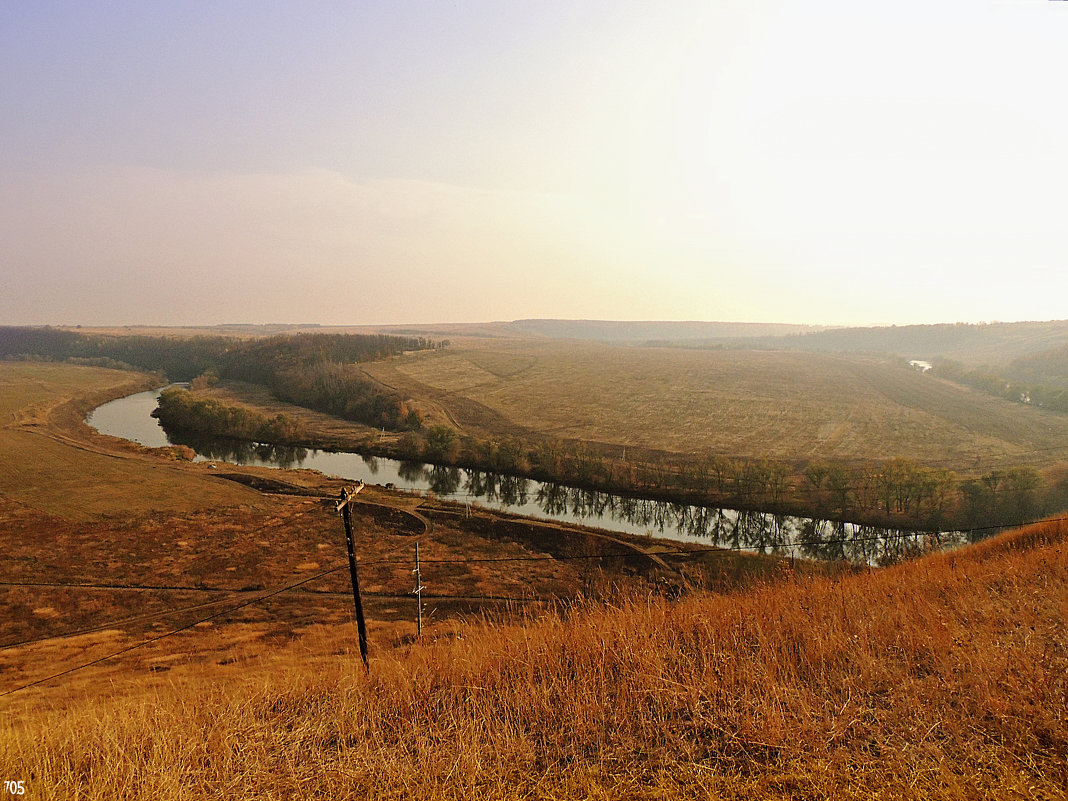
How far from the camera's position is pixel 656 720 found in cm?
373

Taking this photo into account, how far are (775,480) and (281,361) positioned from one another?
81.5m

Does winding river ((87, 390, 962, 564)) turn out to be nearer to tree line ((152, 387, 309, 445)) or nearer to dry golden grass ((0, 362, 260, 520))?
tree line ((152, 387, 309, 445))

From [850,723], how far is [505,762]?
223cm

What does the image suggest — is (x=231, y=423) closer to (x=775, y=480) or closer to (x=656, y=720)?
(x=775, y=480)

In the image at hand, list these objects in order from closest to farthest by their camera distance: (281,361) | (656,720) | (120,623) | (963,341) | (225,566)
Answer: (656,720) → (120,623) → (225,566) → (281,361) → (963,341)

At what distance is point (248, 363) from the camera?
94938 millimetres

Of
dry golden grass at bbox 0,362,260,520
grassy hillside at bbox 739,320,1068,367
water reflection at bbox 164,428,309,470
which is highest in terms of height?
grassy hillside at bbox 739,320,1068,367

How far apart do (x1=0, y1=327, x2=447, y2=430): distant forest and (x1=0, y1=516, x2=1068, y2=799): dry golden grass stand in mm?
50160

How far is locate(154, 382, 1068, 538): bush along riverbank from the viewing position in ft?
99.9

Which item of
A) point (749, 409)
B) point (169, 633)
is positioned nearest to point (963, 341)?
point (749, 409)

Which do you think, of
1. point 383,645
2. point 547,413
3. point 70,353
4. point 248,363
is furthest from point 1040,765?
point 70,353

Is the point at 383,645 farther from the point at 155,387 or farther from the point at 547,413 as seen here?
the point at 155,387

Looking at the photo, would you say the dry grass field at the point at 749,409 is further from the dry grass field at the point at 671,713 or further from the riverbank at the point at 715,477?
the dry grass field at the point at 671,713

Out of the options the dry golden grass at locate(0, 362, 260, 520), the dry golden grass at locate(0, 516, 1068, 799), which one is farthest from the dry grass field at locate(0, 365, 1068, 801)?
the dry golden grass at locate(0, 362, 260, 520)
